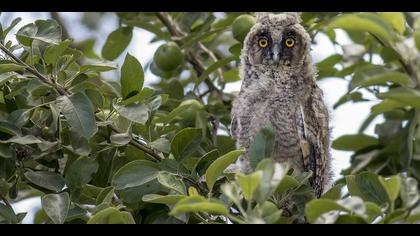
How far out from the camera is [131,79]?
296cm

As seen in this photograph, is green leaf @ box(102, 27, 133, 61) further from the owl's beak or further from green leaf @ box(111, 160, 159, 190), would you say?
green leaf @ box(111, 160, 159, 190)

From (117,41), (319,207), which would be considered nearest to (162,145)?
(319,207)

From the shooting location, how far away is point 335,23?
211 centimetres

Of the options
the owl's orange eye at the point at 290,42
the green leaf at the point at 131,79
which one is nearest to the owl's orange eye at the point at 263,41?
the owl's orange eye at the point at 290,42

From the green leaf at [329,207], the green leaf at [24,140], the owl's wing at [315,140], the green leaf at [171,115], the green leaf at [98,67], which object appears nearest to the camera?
the green leaf at [329,207]

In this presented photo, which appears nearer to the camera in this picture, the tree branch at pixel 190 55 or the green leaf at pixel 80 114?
the green leaf at pixel 80 114

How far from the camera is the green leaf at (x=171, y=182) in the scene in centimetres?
250

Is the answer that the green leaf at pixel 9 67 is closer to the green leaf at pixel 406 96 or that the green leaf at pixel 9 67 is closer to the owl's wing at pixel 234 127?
the green leaf at pixel 406 96

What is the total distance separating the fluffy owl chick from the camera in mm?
4176

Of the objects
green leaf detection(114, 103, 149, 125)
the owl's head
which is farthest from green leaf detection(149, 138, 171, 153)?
the owl's head

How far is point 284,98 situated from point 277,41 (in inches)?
15.9
